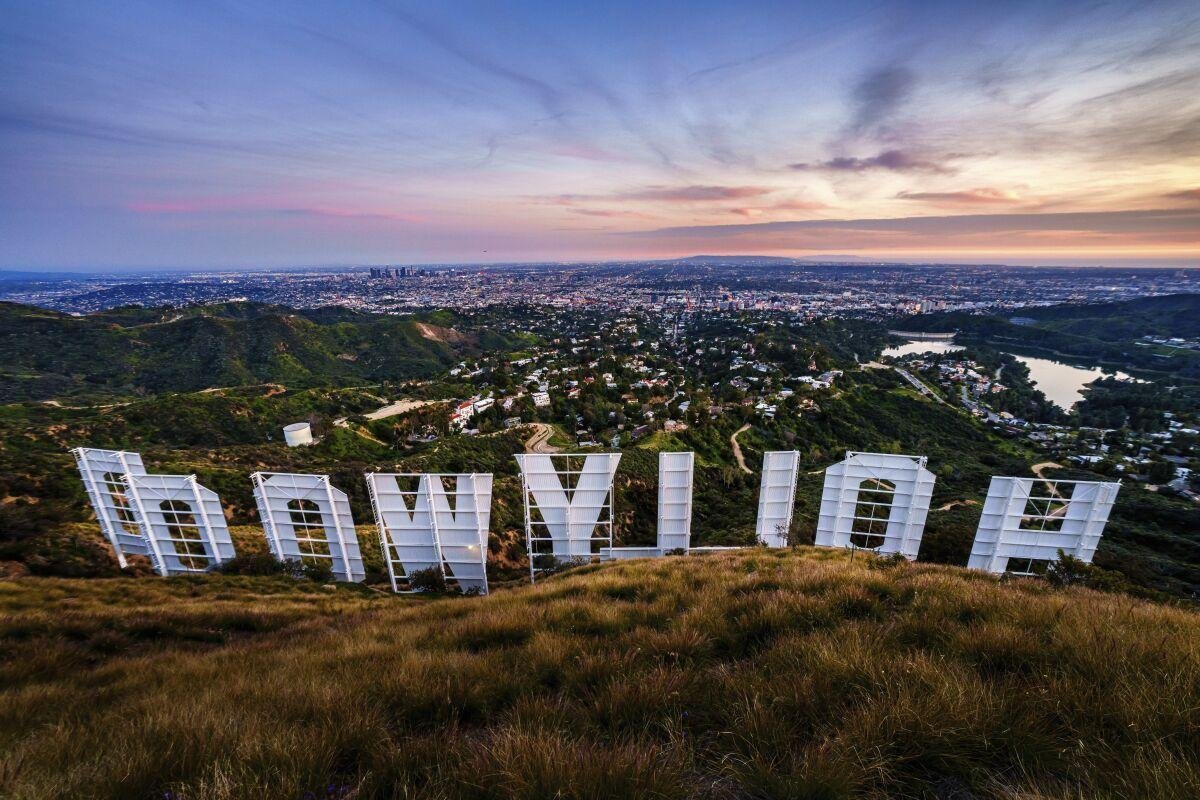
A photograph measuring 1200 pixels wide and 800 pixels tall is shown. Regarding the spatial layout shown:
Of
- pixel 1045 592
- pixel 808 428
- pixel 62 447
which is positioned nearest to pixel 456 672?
pixel 1045 592

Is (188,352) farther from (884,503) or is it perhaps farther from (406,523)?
(884,503)

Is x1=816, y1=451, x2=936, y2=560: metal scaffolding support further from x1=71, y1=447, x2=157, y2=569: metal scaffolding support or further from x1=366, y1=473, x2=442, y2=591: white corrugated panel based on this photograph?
x1=71, y1=447, x2=157, y2=569: metal scaffolding support

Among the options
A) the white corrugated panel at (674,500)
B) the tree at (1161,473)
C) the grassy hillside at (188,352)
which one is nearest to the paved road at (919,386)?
the tree at (1161,473)

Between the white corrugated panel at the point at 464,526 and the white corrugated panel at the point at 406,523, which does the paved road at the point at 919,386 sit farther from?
the white corrugated panel at the point at 406,523

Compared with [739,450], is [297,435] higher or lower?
higher

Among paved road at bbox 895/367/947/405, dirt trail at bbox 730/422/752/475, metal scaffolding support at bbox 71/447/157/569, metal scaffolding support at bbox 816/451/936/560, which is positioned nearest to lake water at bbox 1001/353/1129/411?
paved road at bbox 895/367/947/405

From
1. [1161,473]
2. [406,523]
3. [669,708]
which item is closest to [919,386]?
[1161,473]

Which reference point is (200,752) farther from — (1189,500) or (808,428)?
(1189,500)
